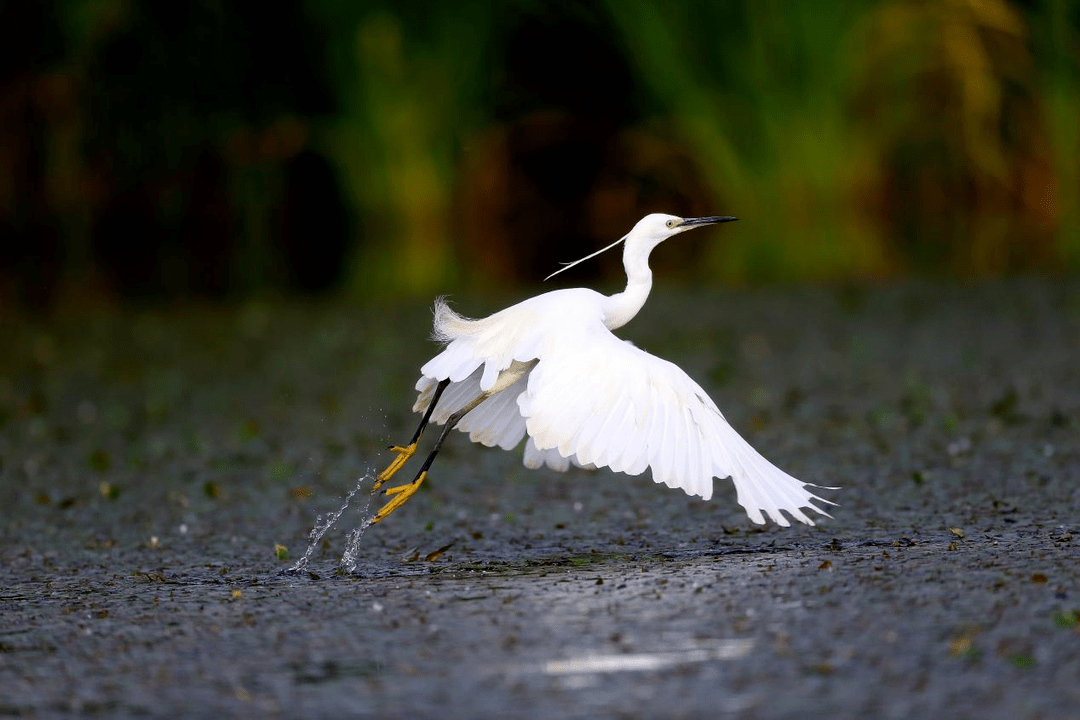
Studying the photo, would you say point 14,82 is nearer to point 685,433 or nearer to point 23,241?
point 23,241

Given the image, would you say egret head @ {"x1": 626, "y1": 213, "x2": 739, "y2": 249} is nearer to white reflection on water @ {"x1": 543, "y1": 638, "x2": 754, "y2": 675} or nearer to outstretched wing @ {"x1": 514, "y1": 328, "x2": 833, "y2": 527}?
outstretched wing @ {"x1": 514, "y1": 328, "x2": 833, "y2": 527}

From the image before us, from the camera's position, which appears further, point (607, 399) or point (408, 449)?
point (408, 449)

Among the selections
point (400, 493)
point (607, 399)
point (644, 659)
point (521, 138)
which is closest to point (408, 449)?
point (400, 493)

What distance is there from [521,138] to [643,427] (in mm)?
19658

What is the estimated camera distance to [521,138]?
24609 millimetres

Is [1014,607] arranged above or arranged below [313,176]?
below

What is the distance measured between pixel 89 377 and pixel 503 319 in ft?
22.6

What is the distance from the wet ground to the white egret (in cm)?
31

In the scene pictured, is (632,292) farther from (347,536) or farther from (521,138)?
(521,138)

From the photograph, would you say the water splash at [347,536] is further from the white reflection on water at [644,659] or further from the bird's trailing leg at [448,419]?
the white reflection on water at [644,659]

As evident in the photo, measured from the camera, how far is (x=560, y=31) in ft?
82.5

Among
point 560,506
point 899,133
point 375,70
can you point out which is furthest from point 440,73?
point 560,506

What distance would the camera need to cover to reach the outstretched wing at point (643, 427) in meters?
5.25

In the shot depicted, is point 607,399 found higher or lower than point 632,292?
lower
